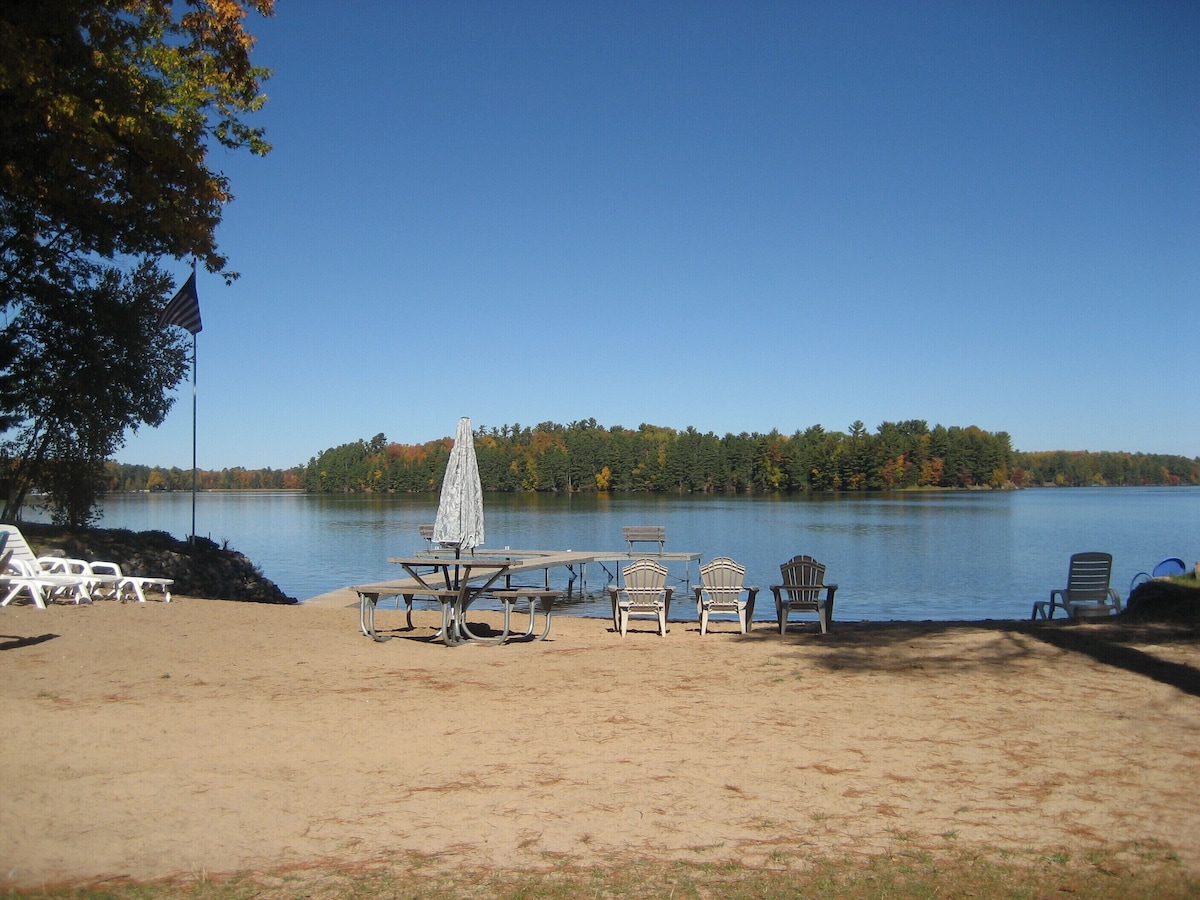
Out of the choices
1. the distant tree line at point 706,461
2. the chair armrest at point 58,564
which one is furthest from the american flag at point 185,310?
the distant tree line at point 706,461

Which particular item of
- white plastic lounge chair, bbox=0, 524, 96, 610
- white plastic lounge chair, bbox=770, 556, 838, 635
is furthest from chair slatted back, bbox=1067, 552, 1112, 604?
white plastic lounge chair, bbox=0, 524, 96, 610

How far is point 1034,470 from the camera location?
479ft

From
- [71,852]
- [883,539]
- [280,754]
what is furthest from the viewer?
[883,539]

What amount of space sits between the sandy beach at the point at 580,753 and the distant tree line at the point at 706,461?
10274cm

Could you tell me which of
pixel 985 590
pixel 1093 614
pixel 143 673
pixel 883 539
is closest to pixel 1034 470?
pixel 883 539

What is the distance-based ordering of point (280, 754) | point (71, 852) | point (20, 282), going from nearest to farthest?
point (71, 852) → point (280, 754) → point (20, 282)

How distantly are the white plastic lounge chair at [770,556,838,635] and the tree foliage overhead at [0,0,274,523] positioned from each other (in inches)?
398

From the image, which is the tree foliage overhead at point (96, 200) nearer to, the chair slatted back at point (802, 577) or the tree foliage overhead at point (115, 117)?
the tree foliage overhead at point (115, 117)

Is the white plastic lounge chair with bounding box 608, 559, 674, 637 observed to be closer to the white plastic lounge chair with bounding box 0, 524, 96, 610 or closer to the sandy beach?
the sandy beach

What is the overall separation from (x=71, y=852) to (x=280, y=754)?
5.40 feet

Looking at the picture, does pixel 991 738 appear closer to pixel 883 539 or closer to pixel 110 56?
pixel 110 56

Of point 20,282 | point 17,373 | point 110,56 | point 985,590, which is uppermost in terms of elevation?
point 110,56

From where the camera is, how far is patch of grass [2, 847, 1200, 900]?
3.81m

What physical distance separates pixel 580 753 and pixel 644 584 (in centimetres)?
696
